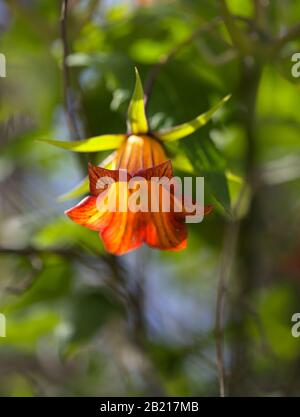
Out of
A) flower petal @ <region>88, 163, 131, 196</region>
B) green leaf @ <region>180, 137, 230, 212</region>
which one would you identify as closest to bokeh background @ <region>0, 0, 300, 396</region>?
green leaf @ <region>180, 137, 230, 212</region>

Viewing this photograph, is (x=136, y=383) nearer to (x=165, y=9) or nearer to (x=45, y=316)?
(x=45, y=316)

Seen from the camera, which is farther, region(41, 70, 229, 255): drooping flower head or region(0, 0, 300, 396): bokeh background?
region(0, 0, 300, 396): bokeh background

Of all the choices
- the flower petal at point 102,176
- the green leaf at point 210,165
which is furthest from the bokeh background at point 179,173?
the flower petal at point 102,176

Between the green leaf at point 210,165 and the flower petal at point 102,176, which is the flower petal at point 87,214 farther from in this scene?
the green leaf at point 210,165

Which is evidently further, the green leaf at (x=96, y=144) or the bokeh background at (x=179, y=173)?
the bokeh background at (x=179, y=173)

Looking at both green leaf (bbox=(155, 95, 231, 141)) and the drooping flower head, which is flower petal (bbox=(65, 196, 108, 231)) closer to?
the drooping flower head

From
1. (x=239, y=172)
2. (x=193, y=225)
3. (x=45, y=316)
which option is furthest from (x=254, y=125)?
(x=45, y=316)

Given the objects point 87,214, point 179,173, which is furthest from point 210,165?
point 87,214
